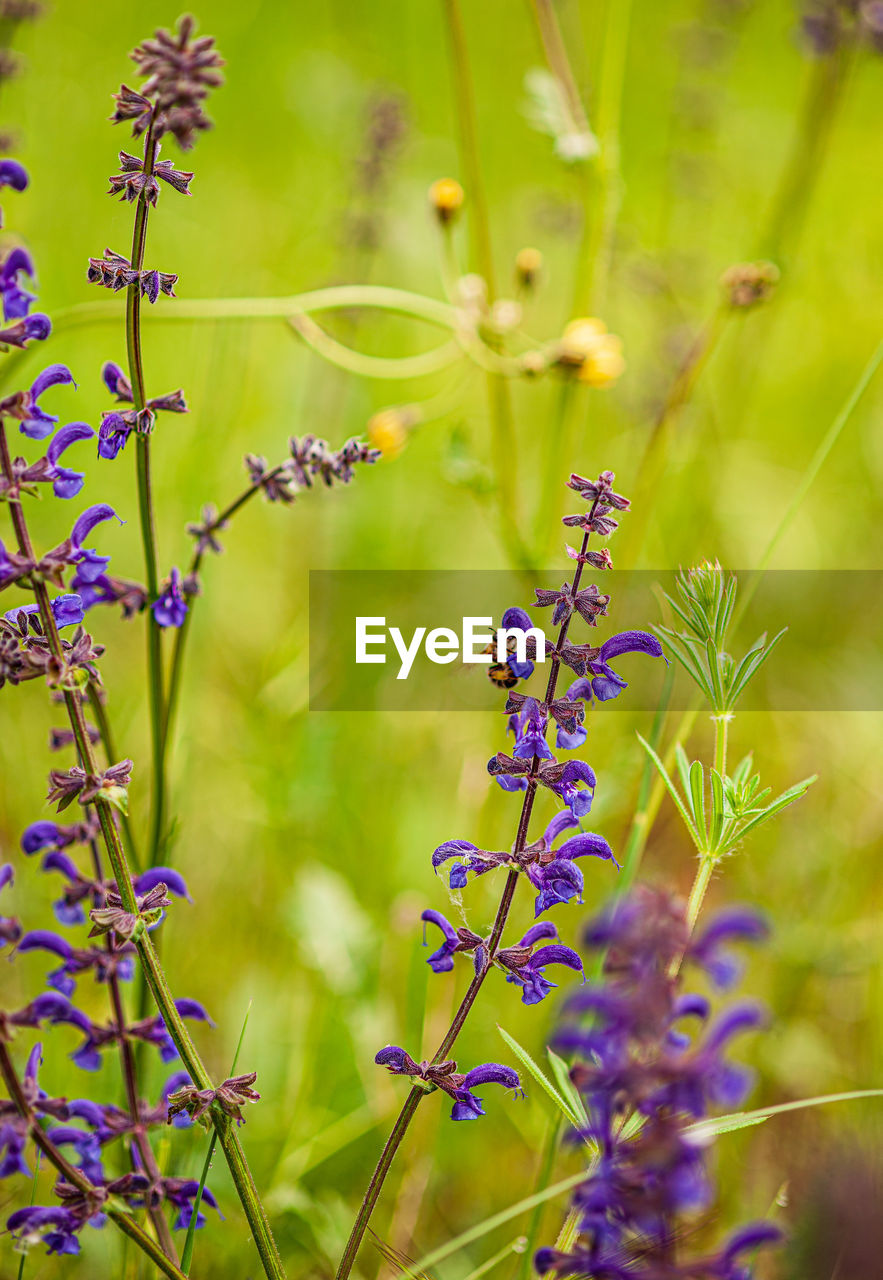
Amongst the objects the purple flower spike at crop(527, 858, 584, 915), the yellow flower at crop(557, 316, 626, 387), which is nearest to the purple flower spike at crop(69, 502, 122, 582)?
the purple flower spike at crop(527, 858, 584, 915)

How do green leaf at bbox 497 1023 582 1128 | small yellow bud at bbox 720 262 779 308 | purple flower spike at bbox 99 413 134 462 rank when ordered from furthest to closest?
small yellow bud at bbox 720 262 779 308, purple flower spike at bbox 99 413 134 462, green leaf at bbox 497 1023 582 1128

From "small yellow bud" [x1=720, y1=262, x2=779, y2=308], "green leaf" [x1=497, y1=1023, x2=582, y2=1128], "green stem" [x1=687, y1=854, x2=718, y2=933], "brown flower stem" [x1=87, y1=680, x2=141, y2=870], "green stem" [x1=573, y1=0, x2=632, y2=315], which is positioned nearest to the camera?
"green leaf" [x1=497, y1=1023, x2=582, y2=1128]

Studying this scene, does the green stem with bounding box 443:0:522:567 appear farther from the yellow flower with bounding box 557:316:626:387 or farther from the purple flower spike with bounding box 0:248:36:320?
the purple flower spike with bounding box 0:248:36:320

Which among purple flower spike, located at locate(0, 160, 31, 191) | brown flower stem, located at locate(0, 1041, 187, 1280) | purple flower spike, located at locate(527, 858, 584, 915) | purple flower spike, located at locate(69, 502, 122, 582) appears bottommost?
brown flower stem, located at locate(0, 1041, 187, 1280)

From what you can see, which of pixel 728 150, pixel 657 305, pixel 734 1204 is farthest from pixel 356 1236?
pixel 728 150

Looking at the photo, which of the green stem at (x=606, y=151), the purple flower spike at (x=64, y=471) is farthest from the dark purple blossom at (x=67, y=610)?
the green stem at (x=606, y=151)

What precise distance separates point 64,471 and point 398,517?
346 cm

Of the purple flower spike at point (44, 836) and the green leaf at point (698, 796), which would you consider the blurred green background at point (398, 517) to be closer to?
the purple flower spike at point (44, 836)

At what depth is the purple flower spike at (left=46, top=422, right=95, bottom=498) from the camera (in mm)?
1566

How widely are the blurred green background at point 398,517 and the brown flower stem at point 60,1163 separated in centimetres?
92

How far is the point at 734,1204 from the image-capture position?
261 cm

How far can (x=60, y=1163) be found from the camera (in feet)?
4.66

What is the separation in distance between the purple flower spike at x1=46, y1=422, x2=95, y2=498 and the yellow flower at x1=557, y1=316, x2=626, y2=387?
1467mm

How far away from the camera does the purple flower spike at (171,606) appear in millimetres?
1870
